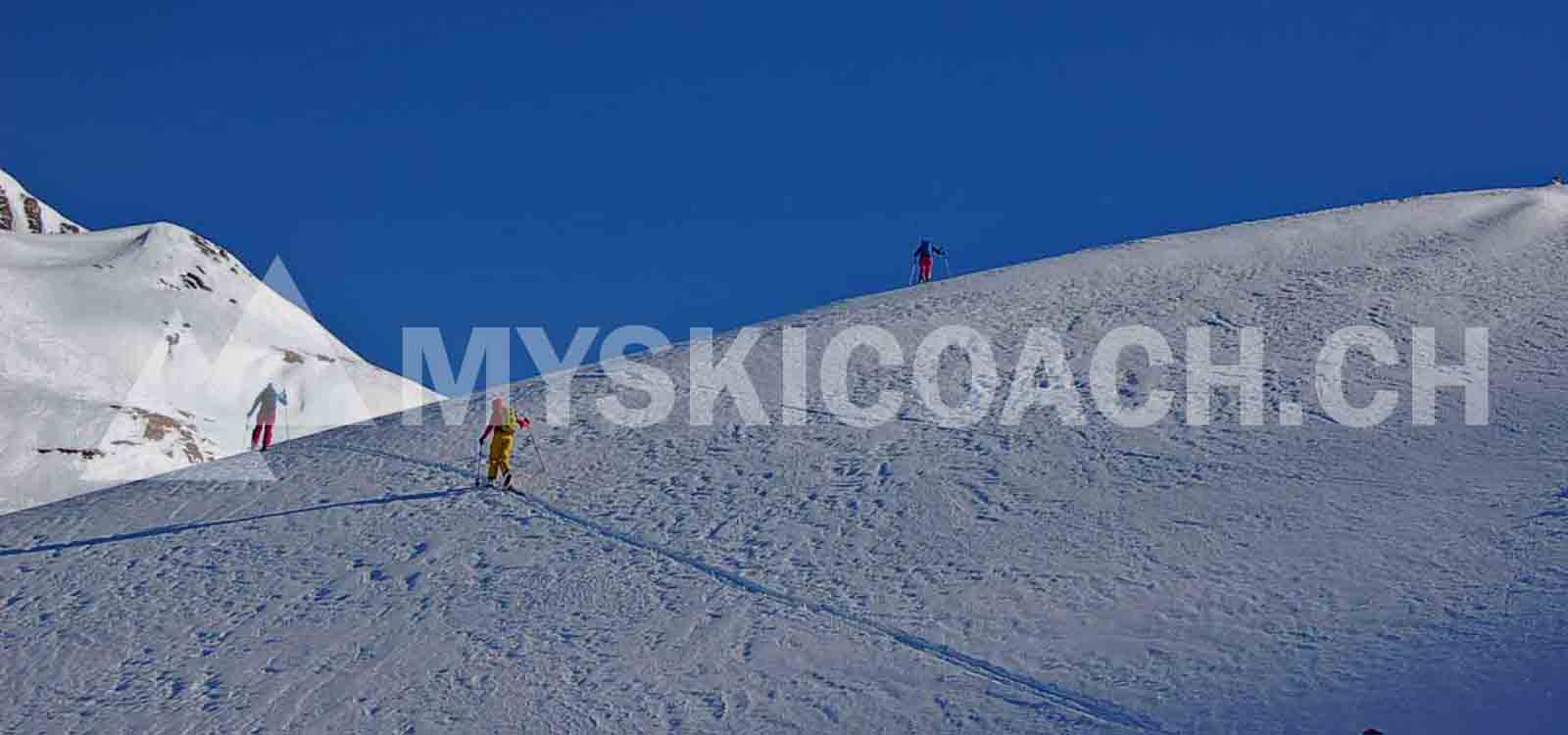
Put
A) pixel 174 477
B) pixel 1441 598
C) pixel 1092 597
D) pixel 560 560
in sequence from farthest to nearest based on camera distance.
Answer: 1. pixel 174 477
2. pixel 560 560
3. pixel 1092 597
4. pixel 1441 598

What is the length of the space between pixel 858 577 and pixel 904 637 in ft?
7.22

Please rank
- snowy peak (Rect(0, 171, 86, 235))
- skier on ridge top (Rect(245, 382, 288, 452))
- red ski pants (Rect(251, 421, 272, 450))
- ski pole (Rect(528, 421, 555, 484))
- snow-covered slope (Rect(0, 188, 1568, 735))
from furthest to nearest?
snowy peak (Rect(0, 171, 86, 235)) < red ski pants (Rect(251, 421, 272, 450)) < skier on ridge top (Rect(245, 382, 288, 452)) < ski pole (Rect(528, 421, 555, 484)) < snow-covered slope (Rect(0, 188, 1568, 735))

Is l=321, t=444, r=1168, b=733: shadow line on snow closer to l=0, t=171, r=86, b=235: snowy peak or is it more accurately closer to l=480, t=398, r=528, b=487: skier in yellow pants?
l=480, t=398, r=528, b=487: skier in yellow pants

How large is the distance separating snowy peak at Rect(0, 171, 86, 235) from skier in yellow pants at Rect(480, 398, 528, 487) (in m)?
145

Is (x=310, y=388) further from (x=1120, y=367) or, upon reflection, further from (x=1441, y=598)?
(x=1441, y=598)

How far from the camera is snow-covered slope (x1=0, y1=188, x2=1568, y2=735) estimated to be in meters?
15.5

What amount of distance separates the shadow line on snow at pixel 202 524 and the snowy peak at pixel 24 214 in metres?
143

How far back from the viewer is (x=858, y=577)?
762 inches

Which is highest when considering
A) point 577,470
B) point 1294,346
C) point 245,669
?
point 1294,346

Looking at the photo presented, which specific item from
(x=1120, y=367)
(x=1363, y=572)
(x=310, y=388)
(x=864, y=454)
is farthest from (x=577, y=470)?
(x=310, y=388)

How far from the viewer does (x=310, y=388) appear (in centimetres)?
14325

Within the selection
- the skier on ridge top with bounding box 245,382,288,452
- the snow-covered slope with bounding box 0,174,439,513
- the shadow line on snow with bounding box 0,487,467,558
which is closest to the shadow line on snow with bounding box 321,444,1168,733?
the shadow line on snow with bounding box 0,487,467,558

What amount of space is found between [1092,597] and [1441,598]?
344 centimetres

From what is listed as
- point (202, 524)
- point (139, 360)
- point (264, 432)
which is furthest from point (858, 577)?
point (139, 360)
